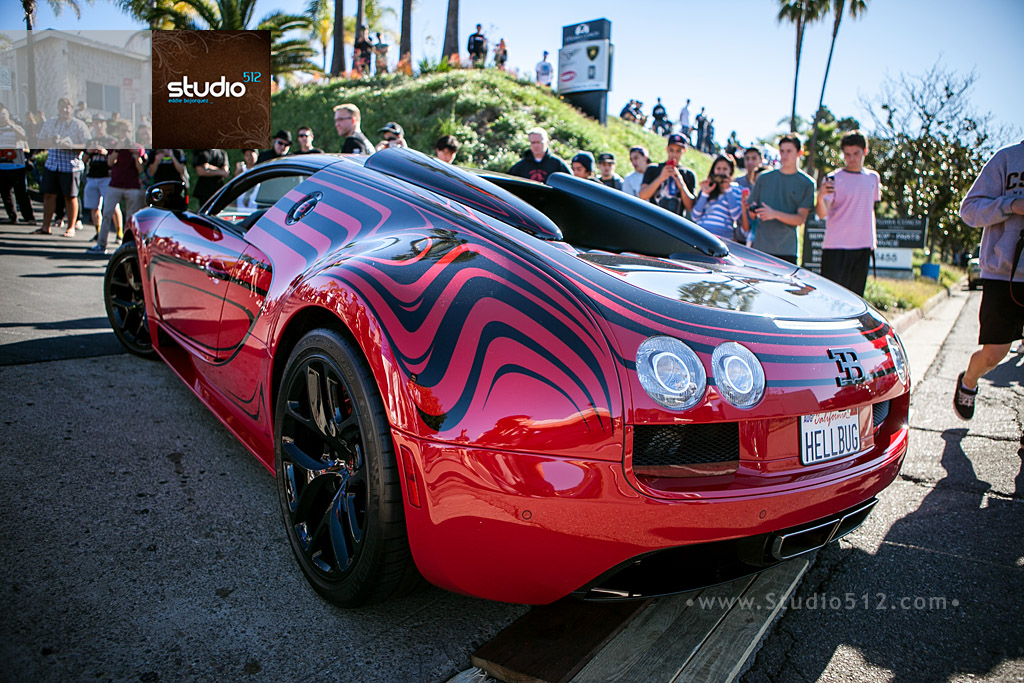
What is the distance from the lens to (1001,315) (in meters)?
3.46

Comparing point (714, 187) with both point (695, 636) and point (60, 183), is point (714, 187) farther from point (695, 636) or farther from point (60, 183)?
point (60, 183)

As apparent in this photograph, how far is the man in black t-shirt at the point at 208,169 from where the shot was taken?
795 cm

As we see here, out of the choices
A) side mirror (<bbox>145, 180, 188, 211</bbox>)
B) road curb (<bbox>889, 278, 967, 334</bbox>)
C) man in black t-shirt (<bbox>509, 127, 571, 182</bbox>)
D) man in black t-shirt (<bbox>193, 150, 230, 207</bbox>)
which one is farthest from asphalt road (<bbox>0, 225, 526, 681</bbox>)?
man in black t-shirt (<bbox>193, 150, 230, 207</bbox>)

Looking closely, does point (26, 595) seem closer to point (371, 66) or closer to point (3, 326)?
point (3, 326)

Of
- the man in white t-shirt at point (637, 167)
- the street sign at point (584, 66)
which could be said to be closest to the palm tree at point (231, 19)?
the street sign at point (584, 66)

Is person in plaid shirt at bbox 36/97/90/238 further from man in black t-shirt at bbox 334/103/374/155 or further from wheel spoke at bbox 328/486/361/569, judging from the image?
wheel spoke at bbox 328/486/361/569

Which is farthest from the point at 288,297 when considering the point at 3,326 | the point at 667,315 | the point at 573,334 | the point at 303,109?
the point at 303,109

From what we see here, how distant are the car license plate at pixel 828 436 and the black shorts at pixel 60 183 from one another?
10.5 m

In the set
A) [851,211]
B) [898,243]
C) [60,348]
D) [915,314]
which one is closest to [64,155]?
[60,348]

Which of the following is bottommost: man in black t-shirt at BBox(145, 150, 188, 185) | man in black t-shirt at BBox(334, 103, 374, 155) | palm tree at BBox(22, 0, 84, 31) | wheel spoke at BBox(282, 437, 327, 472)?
wheel spoke at BBox(282, 437, 327, 472)

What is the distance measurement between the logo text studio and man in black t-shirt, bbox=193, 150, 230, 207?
704 millimetres

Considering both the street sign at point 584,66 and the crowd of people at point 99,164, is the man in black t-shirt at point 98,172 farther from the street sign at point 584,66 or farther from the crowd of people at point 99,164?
the street sign at point 584,66

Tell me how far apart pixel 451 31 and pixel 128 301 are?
21.5m

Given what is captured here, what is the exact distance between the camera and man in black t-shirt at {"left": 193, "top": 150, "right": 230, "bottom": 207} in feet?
26.1
